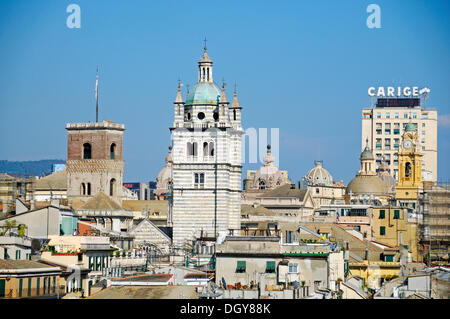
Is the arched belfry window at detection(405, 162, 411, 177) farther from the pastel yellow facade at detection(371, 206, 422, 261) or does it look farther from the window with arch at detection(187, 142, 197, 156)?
the pastel yellow facade at detection(371, 206, 422, 261)

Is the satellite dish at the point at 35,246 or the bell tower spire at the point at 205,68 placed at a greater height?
the bell tower spire at the point at 205,68

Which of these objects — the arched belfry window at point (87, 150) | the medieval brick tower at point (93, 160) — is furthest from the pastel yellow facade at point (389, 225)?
the arched belfry window at point (87, 150)

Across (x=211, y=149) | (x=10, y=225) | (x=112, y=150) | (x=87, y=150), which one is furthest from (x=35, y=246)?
(x=112, y=150)

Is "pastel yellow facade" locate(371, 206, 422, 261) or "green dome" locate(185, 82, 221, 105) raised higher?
"green dome" locate(185, 82, 221, 105)

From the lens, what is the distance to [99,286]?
67.4m

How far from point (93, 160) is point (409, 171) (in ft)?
134

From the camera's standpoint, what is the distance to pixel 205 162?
4966 inches

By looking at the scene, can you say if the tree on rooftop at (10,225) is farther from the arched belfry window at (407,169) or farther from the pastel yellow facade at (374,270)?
the arched belfry window at (407,169)

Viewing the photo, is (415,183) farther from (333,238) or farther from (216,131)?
(333,238)

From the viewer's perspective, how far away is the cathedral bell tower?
6737 inches

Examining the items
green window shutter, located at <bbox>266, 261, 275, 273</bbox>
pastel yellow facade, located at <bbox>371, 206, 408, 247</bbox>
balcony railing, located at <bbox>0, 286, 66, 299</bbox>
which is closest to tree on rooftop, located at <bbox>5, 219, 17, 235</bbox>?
balcony railing, located at <bbox>0, 286, 66, 299</bbox>

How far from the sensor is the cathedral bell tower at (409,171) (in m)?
171

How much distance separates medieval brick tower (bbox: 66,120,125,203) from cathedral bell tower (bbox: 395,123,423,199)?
109ft
